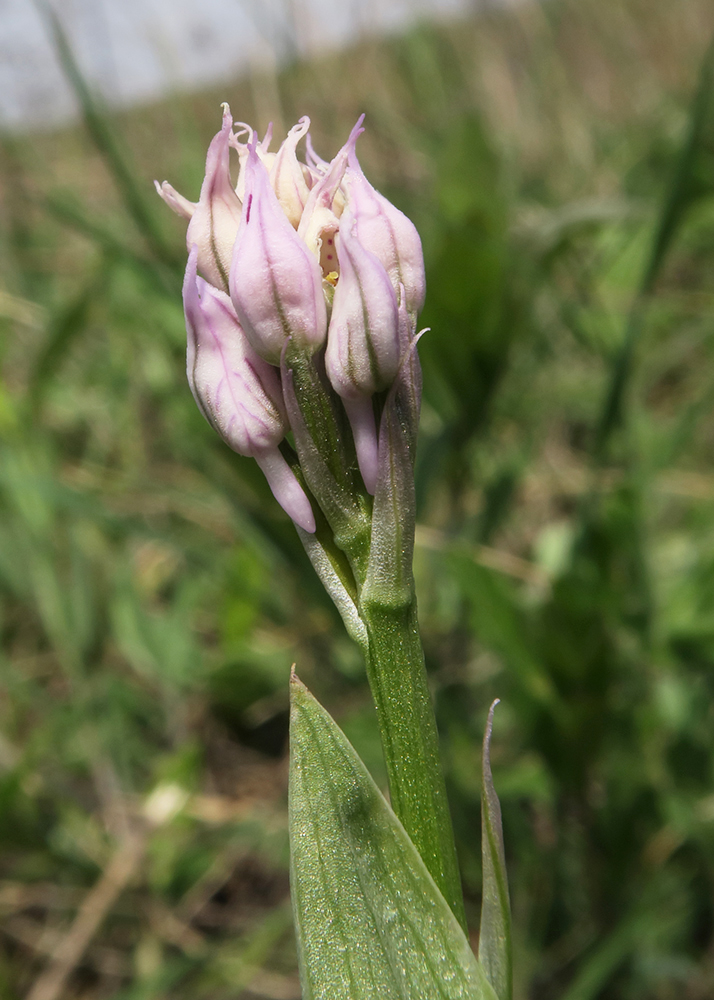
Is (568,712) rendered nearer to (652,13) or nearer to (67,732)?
(67,732)

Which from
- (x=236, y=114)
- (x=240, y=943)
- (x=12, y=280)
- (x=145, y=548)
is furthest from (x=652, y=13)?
(x=240, y=943)

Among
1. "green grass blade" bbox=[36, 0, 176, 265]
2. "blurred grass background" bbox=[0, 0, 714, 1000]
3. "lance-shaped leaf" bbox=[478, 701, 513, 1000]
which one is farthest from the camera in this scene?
"green grass blade" bbox=[36, 0, 176, 265]

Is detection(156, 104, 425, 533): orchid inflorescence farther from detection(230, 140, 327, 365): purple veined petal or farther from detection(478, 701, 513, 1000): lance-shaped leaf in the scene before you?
detection(478, 701, 513, 1000): lance-shaped leaf

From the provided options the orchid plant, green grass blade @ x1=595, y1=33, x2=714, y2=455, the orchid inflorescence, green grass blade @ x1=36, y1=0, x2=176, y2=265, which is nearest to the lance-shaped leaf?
the orchid plant

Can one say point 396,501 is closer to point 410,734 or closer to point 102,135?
point 410,734

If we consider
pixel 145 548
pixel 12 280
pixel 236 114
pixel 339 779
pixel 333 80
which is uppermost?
pixel 236 114

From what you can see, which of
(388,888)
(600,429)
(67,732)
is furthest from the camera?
(67,732)

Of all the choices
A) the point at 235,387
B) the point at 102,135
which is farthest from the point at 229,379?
the point at 102,135

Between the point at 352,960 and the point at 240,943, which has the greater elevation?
the point at 352,960
